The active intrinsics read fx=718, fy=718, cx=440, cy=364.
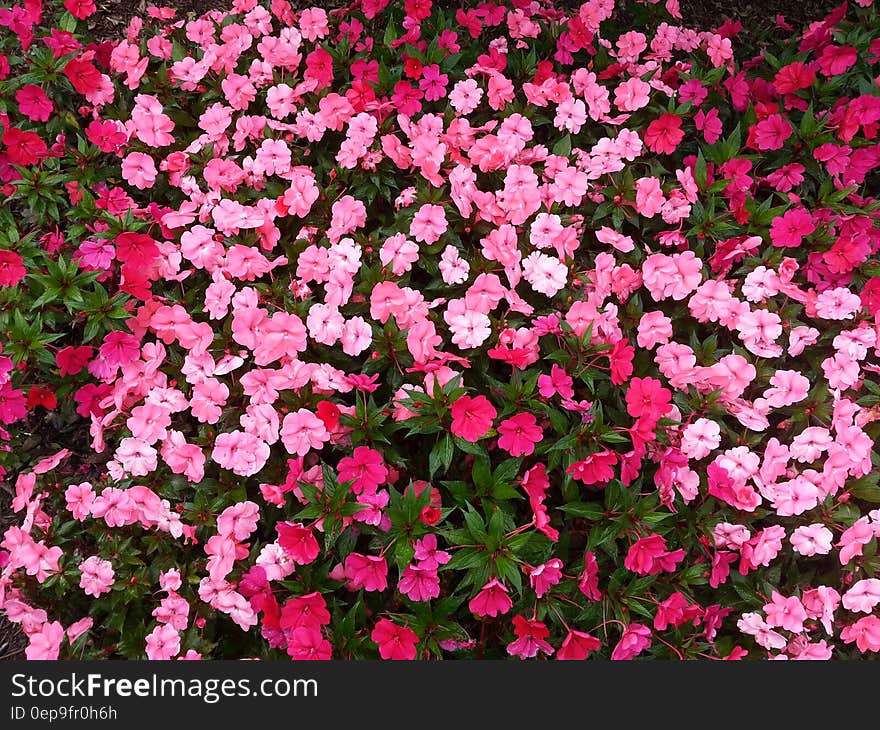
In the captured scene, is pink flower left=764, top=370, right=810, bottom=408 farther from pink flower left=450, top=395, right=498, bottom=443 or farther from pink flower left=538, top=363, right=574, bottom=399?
pink flower left=450, top=395, right=498, bottom=443

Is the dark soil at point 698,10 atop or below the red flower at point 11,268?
atop

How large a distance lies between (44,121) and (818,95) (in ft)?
9.57

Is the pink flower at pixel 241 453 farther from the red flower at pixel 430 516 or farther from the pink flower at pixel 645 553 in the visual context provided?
the pink flower at pixel 645 553

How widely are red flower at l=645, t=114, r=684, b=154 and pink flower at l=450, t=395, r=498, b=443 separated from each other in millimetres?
1308

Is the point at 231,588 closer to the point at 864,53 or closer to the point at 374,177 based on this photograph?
the point at 374,177

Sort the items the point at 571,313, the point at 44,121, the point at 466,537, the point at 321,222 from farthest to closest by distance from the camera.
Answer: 1. the point at 44,121
2. the point at 321,222
3. the point at 571,313
4. the point at 466,537

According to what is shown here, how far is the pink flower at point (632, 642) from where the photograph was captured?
1.81 m

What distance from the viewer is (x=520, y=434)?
6.17ft

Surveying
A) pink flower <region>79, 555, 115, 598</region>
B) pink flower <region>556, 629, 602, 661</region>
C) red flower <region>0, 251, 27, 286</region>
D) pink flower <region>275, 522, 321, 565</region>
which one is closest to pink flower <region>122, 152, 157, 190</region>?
red flower <region>0, 251, 27, 286</region>

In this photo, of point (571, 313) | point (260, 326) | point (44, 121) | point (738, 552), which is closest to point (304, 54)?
point (44, 121)

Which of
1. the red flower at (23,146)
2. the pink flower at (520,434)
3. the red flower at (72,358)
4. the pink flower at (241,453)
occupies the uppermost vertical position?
the red flower at (23,146)

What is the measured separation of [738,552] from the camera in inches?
77.5

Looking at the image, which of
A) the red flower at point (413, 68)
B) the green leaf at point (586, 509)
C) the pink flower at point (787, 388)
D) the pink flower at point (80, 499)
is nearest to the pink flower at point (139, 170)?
the red flower at point (413, 68)

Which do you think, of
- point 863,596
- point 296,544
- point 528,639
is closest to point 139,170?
point 296,544
